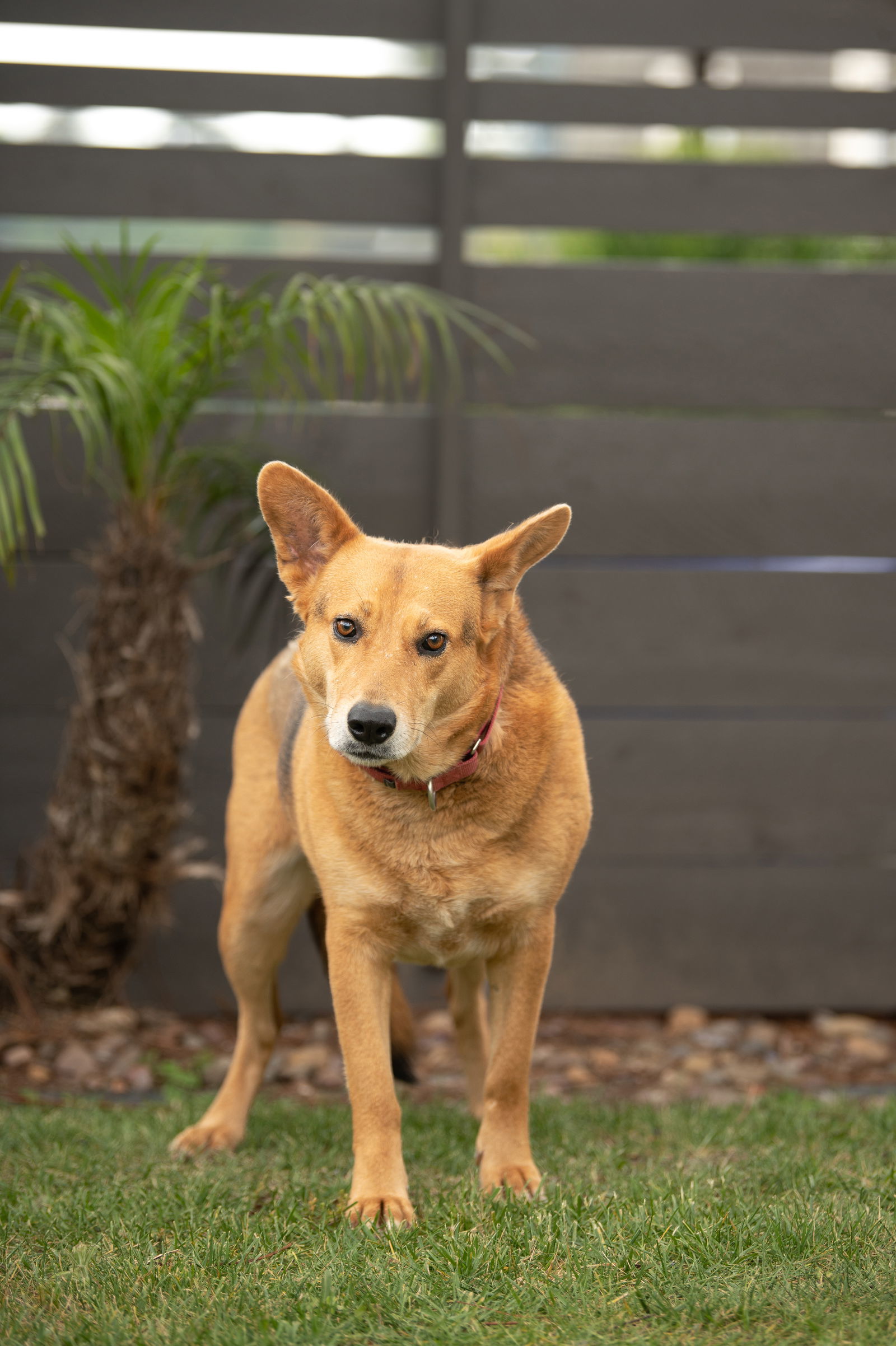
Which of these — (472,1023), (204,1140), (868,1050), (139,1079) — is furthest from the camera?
(868,1050)

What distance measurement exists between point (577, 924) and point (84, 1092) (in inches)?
75.0

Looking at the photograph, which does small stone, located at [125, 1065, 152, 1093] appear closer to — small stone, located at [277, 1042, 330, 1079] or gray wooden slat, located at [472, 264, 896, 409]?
small stone, located at [277, 1042, 330, 1079]

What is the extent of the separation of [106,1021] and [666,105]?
394cm

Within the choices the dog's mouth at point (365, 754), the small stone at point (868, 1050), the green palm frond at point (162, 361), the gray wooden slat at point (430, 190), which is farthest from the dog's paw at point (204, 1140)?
the gray wooden slat at point (430, 190)

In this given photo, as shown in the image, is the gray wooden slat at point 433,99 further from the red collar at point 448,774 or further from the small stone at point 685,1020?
the small stone at point 685,1020

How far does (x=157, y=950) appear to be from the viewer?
4.65m

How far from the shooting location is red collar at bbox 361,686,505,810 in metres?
2.56

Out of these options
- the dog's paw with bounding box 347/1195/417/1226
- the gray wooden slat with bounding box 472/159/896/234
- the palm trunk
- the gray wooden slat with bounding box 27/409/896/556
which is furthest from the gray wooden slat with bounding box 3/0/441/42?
the dog's paw with bounding box 347/1195/417/1226

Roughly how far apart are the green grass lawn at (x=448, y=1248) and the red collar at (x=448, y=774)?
85 centimetres

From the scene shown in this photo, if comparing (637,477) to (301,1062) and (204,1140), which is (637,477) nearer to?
(301,1062)

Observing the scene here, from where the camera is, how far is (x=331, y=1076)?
417cm

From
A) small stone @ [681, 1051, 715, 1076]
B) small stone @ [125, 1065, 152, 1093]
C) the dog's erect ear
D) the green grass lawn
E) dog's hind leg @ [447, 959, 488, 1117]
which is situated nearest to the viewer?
the green grass lawn

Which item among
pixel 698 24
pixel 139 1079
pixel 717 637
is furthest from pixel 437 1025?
pixel 698 24

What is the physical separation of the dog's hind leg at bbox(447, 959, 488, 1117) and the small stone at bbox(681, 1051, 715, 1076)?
1.17 metres
